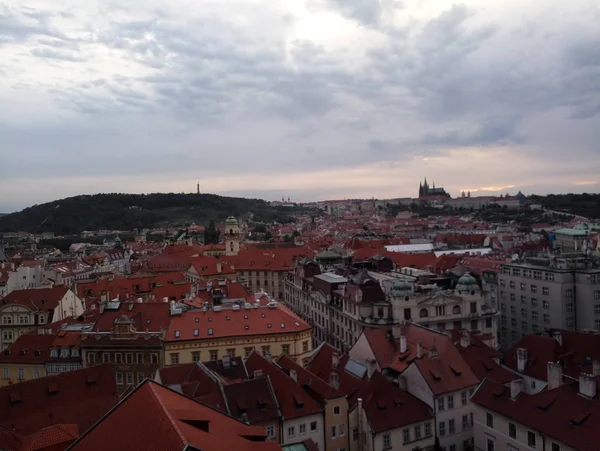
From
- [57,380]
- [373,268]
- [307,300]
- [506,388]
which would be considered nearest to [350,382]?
[506,388]

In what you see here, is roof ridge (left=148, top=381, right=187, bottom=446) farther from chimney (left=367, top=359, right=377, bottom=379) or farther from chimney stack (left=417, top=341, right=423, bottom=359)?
chimney stack (left=417, top=341, right=423, bottom=359)

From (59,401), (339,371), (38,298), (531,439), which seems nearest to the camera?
(531,439)

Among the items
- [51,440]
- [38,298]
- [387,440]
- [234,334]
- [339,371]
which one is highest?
[51,440]

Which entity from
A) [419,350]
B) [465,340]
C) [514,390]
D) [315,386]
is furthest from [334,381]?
[465,340]

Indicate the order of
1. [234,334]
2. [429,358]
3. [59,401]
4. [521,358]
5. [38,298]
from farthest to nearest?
[38,298] → [234,334] → [521,358] → [429,358] → [59,401]

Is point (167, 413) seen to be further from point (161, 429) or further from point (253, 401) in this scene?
point (253, 401)

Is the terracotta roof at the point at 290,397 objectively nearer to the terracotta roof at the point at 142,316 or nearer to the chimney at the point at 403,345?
the chimney at the point at 403,345

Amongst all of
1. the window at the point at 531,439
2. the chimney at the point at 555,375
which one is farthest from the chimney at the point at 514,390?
the window at the point at 531,439

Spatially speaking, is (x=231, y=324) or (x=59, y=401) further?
(x=231, y=324)

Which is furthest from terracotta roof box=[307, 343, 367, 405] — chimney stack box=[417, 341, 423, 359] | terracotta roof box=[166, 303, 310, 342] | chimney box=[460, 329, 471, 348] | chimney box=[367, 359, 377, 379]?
chimney box=[460, 329, 471, 348]
